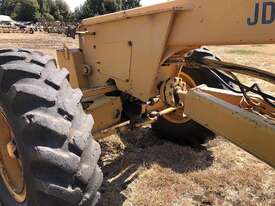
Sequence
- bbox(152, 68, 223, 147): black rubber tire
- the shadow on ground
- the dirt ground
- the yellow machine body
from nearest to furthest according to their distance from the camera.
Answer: the yellow machine body
the dirt ground
the shadow on ground
bbox(152, 68, 223, 147): black rubber tire

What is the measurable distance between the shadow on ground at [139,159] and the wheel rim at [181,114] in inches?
13.0

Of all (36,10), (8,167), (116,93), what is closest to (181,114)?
(116,93)

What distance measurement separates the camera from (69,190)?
247cm

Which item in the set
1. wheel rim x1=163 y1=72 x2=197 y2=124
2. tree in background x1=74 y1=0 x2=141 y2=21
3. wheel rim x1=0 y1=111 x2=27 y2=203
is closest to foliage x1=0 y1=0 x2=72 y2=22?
tree in background x1=74 y1=0 x2=141 y2=21

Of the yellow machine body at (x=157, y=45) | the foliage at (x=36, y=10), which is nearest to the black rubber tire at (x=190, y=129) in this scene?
the yellow machine body at (x=157, y=45)

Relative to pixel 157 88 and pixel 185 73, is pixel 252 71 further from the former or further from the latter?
pixel 185 73

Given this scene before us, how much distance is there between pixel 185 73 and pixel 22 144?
2.68 m

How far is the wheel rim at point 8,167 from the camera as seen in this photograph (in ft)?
10.7

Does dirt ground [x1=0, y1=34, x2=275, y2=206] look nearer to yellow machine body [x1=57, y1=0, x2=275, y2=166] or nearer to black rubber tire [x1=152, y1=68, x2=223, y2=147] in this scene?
black rubber tire [x1=152, y1=68, x2=223, y2=147]

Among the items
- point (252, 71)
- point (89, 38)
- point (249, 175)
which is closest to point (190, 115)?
point (252, 71)

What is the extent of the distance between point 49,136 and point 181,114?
2651mm

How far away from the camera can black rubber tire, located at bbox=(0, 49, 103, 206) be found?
8.08 ft

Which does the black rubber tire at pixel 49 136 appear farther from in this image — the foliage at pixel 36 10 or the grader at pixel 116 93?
the foliage at pixel 36 10

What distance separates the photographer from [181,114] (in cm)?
491
